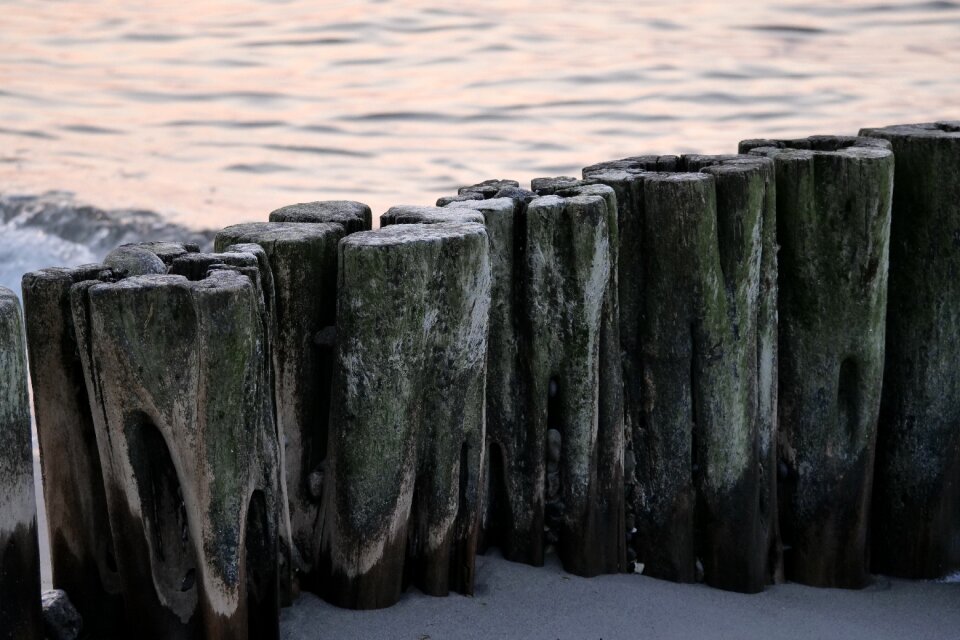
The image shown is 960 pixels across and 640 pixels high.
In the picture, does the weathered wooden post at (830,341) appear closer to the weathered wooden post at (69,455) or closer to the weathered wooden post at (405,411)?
the weathered wooden post at (405,411)

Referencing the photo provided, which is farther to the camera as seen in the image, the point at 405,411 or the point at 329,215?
the point at 329,215

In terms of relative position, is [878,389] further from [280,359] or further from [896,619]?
[280,359]

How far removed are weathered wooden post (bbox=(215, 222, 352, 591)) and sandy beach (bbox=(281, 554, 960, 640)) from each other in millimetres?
260

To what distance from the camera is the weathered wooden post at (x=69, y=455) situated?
3.39 meters

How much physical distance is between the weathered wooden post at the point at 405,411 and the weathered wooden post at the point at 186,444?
31 cm

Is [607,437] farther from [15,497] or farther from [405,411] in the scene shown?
[15,497]

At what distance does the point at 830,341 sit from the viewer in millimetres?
4453

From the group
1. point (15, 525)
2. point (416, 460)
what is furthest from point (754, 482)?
point (15, 525)

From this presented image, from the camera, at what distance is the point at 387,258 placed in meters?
3.55

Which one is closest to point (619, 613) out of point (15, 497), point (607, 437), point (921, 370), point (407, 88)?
point (607, 437)

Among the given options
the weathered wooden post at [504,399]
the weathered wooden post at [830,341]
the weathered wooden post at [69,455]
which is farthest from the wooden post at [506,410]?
the weathered wooden post at [69,455]

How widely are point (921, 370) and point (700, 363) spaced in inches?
40.3

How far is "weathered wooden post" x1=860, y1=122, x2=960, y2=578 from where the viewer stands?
14.9 ft

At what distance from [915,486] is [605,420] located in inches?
56.0
